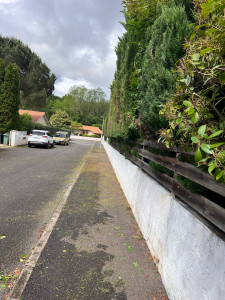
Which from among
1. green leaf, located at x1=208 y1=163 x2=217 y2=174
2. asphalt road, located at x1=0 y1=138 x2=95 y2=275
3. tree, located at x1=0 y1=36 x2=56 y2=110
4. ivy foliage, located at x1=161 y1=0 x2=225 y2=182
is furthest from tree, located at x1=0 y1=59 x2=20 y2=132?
tree, located at x1=0 y1=36 x2=56 y2=110

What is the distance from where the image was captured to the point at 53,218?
388cm

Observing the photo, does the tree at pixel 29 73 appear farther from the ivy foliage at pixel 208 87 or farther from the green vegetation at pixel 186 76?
the ivy foliage at pixel 208 87

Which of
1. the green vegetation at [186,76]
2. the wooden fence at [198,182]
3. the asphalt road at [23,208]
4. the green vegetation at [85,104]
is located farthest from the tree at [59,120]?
the wooden fence at [198,182]

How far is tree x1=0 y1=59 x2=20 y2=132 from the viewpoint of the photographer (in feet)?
61.7

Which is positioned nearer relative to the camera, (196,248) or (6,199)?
(196,248)

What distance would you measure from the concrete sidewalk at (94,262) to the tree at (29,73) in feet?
147

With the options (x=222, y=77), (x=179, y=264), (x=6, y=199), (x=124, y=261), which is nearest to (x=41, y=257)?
(x=124, y=261)

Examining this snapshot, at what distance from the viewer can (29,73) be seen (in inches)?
1714

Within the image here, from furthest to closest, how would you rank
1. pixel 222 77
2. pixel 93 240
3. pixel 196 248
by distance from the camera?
pixel 93 240
pixel 196 248
pixel 222 77

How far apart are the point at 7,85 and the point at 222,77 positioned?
22.0m

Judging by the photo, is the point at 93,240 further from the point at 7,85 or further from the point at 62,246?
the point at 7,85

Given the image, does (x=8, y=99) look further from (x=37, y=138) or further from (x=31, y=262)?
(x=31, y=262)

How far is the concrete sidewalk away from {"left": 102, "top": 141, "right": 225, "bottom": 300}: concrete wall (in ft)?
0.89

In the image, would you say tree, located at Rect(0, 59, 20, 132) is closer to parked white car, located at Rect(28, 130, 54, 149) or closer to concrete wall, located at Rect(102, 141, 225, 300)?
parked white car, located at Rect(28, 130, 54, 149)
